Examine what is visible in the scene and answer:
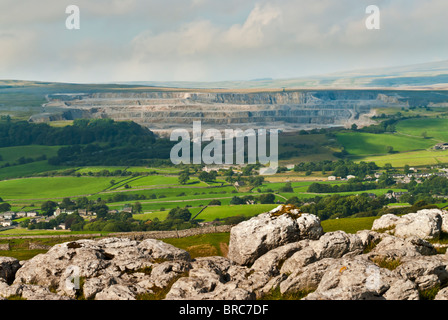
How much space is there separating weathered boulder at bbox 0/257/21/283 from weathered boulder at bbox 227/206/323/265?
41.7 feet

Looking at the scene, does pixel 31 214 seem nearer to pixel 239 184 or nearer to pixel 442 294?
pixel 239 184

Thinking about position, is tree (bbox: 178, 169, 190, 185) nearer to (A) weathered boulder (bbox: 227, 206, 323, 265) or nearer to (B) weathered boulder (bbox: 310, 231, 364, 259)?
(A) weathered boulder (bbox: 227, 206, 323, 265)

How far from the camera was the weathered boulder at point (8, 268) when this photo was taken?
3359cm

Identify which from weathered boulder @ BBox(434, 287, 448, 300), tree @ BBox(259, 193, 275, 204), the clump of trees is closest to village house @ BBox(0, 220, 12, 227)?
tree @ BBox(259, 193, 275, 204)

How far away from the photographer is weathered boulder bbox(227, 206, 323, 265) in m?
35.5

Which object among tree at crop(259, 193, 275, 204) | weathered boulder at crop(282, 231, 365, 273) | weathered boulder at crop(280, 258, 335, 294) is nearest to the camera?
weathered boulder at crop(280, 258, 335, 294)

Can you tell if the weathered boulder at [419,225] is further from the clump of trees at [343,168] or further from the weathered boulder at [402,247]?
the clump of trees at [343,168]

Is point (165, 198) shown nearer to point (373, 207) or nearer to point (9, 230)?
point (9, 230)

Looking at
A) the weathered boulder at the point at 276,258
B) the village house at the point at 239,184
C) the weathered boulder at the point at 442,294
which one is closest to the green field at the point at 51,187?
the village house at the point at 239,184

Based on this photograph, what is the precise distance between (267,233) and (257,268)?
340cm

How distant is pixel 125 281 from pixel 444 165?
17577 cm

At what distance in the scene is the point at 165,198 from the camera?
501 feet
